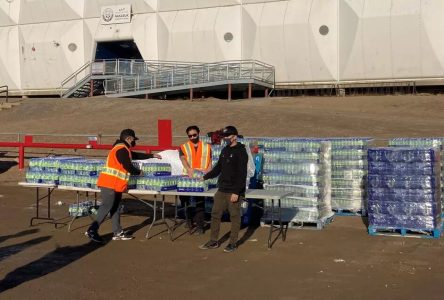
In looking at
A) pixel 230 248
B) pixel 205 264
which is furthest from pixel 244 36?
pixel 205 264

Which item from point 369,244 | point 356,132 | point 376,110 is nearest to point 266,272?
point 369,244

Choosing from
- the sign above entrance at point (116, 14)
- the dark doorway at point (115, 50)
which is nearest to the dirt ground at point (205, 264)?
the sign above entrance at point (116, 14)

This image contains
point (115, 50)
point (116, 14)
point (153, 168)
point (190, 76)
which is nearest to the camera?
point (153, 168)

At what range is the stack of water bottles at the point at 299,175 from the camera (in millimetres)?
9844

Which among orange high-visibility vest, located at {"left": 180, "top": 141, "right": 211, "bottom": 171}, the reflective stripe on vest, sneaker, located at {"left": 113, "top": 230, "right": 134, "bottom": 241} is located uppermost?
orange high-visibility vest, located at {"left": 180, "top": 141, "right": 211, "bottom": 171}

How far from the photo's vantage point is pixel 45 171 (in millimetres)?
10219

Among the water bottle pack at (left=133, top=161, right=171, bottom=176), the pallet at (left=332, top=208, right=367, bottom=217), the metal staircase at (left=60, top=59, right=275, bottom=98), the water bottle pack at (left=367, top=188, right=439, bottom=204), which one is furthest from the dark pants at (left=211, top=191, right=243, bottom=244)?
the metal staircase at (left=60, top=59, right=275, bottom=98)

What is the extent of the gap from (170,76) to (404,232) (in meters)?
31.1

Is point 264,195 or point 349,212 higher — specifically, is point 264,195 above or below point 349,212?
above

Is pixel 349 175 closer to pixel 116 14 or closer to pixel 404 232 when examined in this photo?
pixel 404 232

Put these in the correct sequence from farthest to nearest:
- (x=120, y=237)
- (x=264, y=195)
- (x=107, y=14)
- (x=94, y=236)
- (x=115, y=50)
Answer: (x=115, y=50) < (x=107, y=14) < (x=120, y=237) < (x=94, y=236) < (x=264, y=195)

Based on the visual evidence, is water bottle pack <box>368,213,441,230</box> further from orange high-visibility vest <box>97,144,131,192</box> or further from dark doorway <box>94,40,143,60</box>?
dark doorway <box>94,40,143,60</box>

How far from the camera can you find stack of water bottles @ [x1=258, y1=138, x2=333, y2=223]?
9.84 m

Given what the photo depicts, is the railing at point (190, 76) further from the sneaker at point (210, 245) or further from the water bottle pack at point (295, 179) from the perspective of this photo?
the sneaker at point (210, 245)
